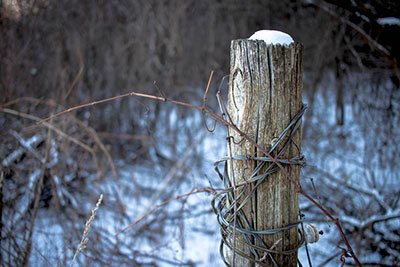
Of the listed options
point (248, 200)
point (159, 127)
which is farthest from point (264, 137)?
point (159, 127)

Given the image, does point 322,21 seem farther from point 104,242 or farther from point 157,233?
point 104,242

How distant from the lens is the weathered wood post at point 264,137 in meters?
1.41

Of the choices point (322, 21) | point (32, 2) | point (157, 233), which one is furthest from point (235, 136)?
point (322, 21)

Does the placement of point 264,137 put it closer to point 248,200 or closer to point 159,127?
point 248,200

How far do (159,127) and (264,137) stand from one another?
19.6 ft

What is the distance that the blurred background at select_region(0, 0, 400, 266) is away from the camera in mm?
3623

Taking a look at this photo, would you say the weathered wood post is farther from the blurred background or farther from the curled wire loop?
the blurred background

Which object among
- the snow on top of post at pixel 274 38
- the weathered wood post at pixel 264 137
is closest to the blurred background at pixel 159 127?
the weathered wood post at pixel 264 137

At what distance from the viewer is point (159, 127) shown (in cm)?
736

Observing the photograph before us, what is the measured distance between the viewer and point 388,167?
4.64 metres

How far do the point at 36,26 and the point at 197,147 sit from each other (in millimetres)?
2716

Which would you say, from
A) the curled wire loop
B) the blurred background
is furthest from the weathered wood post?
the blurred background

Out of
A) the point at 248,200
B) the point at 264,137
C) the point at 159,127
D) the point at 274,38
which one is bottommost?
the point at 248,200

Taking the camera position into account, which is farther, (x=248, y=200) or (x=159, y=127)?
(x=159, y=127)
